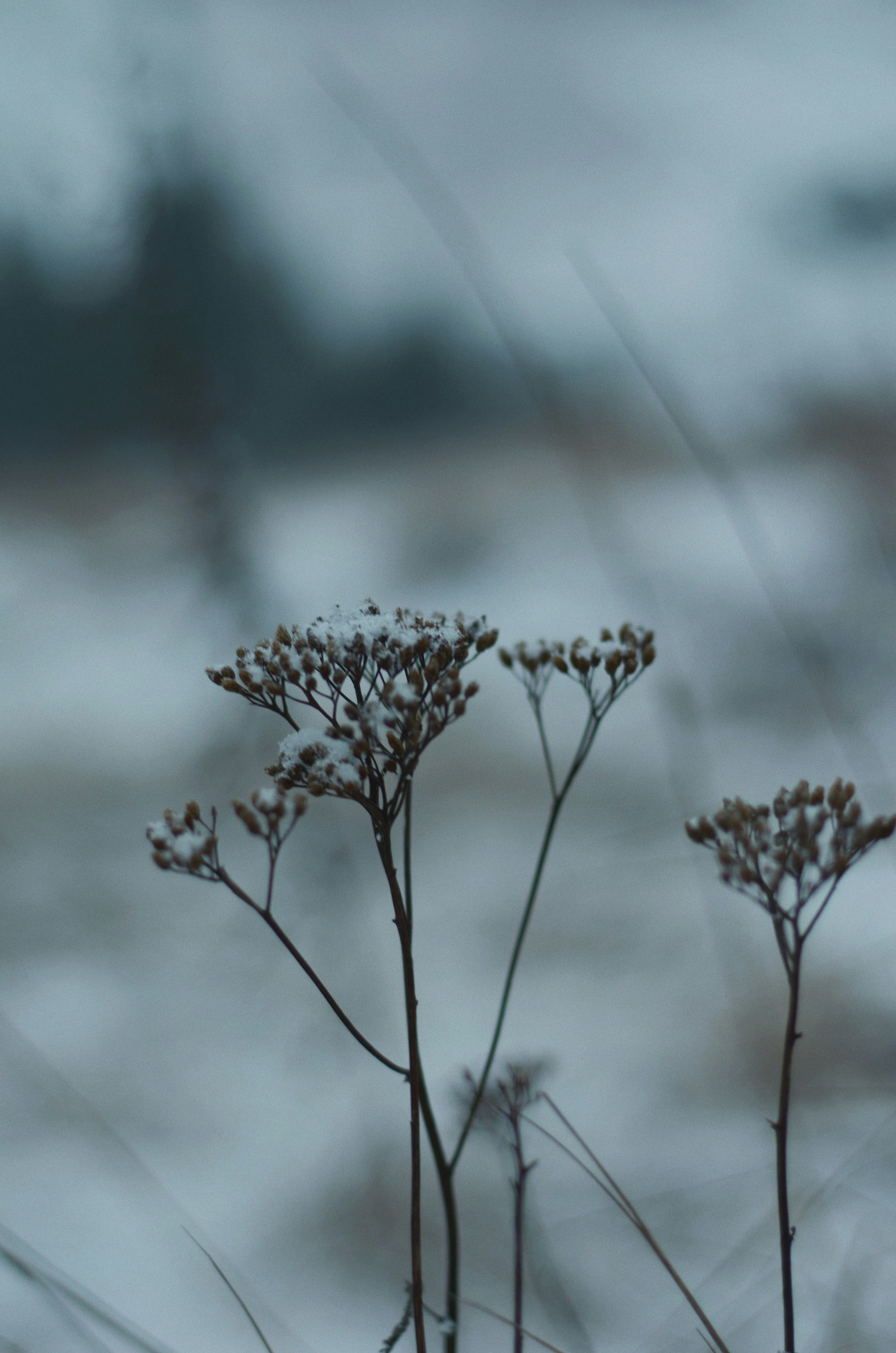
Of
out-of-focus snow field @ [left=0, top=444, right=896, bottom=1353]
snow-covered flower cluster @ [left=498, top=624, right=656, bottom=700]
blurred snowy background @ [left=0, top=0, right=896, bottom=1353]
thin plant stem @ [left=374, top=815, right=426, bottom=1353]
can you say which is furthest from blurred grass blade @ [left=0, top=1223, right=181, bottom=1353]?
snow-covered flower cluster @ [left=498, top=624, right=656, bottom=700]

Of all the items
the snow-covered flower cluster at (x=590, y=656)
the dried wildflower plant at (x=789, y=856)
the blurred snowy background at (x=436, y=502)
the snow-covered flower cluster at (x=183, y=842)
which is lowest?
the snow-covered flower cluster at (x=183, y=842)

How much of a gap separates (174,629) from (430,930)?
0.44 metres

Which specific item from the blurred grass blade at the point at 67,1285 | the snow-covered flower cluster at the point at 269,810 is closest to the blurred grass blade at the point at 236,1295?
the blurred grass blade at the point at 67,1285

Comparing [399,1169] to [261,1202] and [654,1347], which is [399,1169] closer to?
[261,1202]

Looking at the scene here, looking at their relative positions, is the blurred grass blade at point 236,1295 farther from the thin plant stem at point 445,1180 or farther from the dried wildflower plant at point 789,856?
the dried wildflower plant at point 789,856

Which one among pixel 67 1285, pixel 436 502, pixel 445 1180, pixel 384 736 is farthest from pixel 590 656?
pixel 436 502

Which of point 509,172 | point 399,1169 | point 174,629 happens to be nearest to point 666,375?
point 509,172

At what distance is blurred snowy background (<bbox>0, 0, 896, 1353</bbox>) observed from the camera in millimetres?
780

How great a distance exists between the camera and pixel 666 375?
978mm

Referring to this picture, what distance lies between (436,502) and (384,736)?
776 mm

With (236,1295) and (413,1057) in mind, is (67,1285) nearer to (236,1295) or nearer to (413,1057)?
(236,1295)

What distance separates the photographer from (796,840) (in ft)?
0.92

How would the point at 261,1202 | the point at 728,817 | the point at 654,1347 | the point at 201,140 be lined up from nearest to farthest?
the point at 728,817, the point at 654,1347, the point at 261,1202, the point at 201,140

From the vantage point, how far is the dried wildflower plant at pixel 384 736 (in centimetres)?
27
